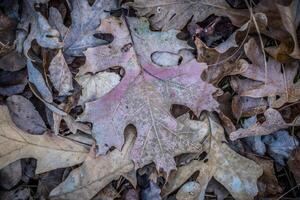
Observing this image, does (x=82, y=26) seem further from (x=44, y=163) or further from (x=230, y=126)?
(x=230, y=126)

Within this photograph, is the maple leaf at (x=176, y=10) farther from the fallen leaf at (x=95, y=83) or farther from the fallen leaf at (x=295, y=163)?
the fallen leaf at (x=295, y=163)

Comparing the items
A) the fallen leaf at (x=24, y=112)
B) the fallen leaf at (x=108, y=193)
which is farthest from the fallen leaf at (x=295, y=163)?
the fallen leaf at (x=24, y=112)

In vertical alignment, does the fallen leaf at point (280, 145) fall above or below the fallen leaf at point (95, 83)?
below

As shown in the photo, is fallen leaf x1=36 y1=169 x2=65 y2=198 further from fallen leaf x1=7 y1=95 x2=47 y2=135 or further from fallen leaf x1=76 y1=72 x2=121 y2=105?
fallen leaf x1=76 y1=72 x2=121 y2=105

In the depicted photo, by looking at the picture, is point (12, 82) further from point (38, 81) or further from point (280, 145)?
point (280, 145)

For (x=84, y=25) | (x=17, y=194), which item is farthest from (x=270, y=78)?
(x=17, y=194)

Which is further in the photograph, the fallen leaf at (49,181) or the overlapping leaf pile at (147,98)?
the fallen leaf at (49,181)

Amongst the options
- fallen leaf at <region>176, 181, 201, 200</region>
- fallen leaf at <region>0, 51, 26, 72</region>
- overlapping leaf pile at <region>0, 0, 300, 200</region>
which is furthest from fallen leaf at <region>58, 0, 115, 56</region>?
fallen leaf at <region>176, 181, 201, 200</region>

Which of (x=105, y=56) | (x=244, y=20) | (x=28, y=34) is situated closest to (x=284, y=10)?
(x=244, y=20)
